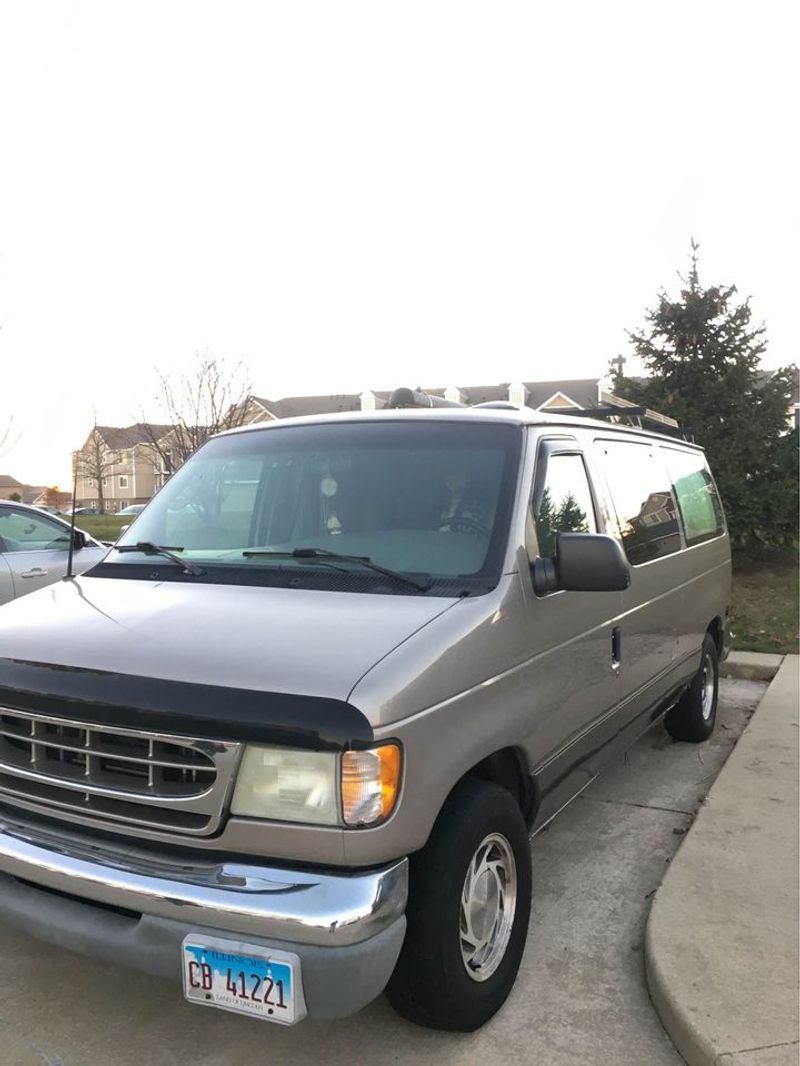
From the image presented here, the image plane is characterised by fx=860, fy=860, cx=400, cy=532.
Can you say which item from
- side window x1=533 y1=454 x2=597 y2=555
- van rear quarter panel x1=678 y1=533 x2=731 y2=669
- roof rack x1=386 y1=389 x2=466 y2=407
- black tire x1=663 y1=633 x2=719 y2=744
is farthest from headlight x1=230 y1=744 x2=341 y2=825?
black tire x1=663 y1=633 x2=719 y2=744

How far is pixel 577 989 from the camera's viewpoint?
10.0ft

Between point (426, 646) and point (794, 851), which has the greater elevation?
point (426, 646)

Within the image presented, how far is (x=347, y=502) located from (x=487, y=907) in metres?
1.54

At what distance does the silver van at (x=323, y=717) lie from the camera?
7.20 feet

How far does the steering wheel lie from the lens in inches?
122

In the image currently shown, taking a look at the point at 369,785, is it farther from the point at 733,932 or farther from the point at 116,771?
the point at 733,932

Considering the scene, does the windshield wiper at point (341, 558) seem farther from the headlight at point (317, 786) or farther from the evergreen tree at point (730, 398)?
the evergreen tree at point (730, 398)

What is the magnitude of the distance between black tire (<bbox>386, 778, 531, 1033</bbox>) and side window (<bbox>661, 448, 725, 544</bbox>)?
316 cm

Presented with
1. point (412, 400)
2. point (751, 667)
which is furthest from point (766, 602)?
point (412, 400)

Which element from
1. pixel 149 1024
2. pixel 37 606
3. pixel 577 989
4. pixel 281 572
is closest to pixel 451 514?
pixel 281 572

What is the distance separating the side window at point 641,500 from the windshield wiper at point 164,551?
2.03 m

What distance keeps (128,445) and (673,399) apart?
18.9 meters

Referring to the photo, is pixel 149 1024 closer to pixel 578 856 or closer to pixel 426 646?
pixel 426 646

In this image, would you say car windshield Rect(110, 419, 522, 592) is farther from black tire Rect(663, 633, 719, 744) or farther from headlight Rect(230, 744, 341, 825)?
black tire Rect(663, 633, 719, 744)
